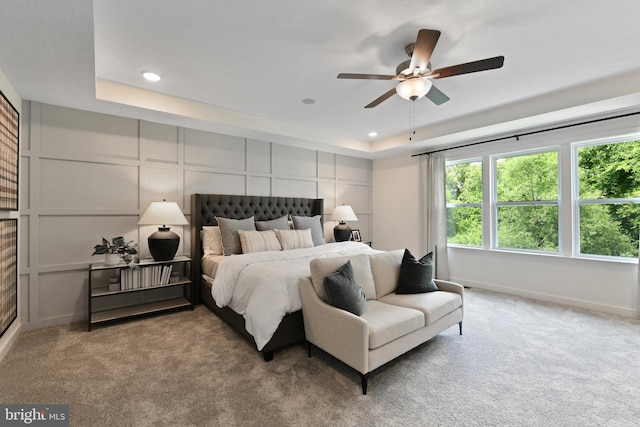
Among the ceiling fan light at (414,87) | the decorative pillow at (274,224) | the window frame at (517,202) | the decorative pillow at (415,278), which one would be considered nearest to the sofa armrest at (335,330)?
the decorative pillow at (415,278)

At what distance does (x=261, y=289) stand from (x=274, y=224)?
191cm

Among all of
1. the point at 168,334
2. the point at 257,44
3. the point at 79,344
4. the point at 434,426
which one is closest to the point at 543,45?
the point at 257,44

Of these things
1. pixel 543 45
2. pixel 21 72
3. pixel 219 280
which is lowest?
pixel 219 280

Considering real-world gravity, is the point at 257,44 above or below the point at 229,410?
above

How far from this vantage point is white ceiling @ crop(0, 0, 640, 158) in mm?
1988

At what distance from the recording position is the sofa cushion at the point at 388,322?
2059mm

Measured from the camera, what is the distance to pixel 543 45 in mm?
2420

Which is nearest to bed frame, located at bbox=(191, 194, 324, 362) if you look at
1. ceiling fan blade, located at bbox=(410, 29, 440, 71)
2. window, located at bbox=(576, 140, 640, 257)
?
ceiling fan blade, located at bbox=(410, 29, 440, 71)

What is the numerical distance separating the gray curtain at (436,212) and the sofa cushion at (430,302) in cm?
239

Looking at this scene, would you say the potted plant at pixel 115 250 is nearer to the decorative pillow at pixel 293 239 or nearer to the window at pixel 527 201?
the decorative pillow at pixel 293 239

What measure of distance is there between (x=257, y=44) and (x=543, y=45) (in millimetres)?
2384

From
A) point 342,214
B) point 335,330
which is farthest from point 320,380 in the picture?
point 342,214

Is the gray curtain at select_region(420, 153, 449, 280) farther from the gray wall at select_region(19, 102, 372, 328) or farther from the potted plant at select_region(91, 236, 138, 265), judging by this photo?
the potted plant at select_region(91, 236, 138, 265)

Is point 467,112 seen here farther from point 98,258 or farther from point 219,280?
point 98,258
